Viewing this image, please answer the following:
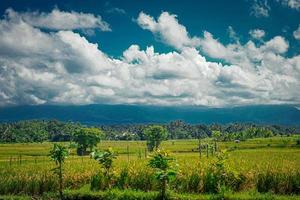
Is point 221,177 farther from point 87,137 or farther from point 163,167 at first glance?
point 87,137

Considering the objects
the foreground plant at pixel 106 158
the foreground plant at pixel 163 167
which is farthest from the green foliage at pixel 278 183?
the foreground plant at pixel 106 158

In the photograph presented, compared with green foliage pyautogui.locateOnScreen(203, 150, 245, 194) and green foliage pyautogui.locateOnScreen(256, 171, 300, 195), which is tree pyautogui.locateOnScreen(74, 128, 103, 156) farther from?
green foliage pyautogui.locateOnScreen(256, 171, 300, 195)

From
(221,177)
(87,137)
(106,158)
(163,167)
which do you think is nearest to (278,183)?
(221,177)

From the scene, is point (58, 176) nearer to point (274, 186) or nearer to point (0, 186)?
point (0, 186)

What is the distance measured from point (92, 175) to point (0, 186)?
7609mm

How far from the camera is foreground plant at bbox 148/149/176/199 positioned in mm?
24622

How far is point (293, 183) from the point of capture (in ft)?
84.5

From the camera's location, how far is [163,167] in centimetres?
2520

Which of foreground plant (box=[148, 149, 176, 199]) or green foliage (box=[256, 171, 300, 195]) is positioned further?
green foliage (box=[256, 171, 300, 195])

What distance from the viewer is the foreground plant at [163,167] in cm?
2462

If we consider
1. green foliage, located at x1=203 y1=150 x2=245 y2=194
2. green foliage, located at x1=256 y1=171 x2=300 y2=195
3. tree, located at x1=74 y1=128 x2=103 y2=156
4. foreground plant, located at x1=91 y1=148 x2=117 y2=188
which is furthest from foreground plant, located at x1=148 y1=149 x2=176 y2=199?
tree, located at x1=74 y1=128 x2=103 y2=156

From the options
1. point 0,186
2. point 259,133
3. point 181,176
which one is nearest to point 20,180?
point 0,186

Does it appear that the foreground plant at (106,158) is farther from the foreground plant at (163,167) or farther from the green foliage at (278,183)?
the green foliage at (278,183)

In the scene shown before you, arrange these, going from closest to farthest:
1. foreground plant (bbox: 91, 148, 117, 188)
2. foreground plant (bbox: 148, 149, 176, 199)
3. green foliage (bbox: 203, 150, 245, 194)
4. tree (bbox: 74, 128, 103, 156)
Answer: foreground plant (bbox: 148, 149, 176, 199), green foliage (bbox: 203, 150, 245, 194), foreground plant (bbox: 91, 148, 117, 188), tree (bbox: 74, 128, 103, 156)
